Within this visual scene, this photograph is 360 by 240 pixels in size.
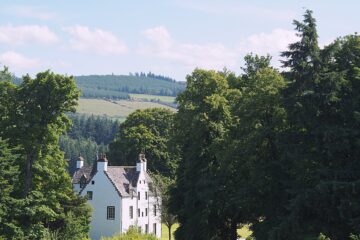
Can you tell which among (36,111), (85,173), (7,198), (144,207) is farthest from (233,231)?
(85,173)

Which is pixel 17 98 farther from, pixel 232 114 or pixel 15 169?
pixel 232 114

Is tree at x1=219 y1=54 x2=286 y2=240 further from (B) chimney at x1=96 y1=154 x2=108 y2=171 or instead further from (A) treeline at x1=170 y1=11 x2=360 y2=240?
(B) chimney at x1=96 y1=154 x2=108 y2=171

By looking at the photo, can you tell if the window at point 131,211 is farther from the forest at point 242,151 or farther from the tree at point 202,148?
the tree at point 202,148

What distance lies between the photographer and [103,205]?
70312mm

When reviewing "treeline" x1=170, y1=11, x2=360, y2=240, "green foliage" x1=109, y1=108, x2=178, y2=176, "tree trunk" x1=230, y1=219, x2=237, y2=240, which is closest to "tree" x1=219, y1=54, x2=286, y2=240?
"treeline" x1=170, y1=11, x2=360, y2=240

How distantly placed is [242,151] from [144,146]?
4547 centimetres

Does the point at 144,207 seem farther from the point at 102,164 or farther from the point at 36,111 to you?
the point at 36,111

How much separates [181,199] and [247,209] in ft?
48.4

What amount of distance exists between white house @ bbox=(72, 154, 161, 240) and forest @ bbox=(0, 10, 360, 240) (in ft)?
49.9

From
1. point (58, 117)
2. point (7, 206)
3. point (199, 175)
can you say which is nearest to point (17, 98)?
point (58, 117)

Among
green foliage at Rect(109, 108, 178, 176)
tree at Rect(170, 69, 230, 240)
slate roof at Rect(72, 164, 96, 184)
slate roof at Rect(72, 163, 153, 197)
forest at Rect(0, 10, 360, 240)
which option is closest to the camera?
forest at Rect(0, 10, 360, 240)

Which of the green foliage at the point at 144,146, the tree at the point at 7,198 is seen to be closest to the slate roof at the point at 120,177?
the green foliage at the point at 144,146

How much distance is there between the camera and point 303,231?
34.7 metres

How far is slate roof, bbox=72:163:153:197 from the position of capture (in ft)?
232
